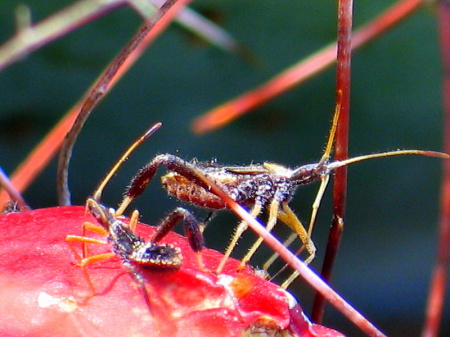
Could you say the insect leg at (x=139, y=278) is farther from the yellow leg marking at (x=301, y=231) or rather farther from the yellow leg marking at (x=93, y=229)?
the yellow leg marking at (x=301, y=231)

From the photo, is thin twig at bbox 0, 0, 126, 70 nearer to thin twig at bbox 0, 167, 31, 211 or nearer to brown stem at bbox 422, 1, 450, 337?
thin twig at bbox 0, 167, 31, 211

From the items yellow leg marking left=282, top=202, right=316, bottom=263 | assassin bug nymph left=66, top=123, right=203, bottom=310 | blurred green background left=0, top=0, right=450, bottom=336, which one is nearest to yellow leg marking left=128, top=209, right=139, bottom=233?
assassin bug nymph left=66, top=123, right=203, bottom=310

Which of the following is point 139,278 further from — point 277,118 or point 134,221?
point 277,118

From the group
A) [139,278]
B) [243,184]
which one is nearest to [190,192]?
[243,184]

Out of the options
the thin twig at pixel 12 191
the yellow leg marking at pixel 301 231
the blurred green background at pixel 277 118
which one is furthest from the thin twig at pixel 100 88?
the blurred green background at pixel 277 118

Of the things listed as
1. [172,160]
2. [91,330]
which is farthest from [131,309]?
[172,160]

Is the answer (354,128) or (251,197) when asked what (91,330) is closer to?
(251,197)
